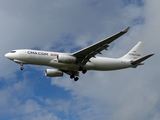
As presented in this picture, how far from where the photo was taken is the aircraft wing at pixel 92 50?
4192cm

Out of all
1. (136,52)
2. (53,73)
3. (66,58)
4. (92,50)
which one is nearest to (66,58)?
(66,58)

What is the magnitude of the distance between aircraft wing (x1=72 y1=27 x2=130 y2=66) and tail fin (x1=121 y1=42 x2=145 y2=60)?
32.0ft

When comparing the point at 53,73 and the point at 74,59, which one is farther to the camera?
the point at 53,73

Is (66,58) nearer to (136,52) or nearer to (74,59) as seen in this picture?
(74,59)

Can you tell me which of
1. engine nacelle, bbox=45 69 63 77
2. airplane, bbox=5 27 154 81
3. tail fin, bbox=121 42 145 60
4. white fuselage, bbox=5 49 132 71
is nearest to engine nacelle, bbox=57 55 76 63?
airplane, bbox=5 27 154 81

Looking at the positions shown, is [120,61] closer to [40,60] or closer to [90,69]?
[90,69]

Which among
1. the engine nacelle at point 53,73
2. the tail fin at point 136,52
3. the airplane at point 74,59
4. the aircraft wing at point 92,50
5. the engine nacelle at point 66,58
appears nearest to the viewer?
the aircraft wing at point 92,50

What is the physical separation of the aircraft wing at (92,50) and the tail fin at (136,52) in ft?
32.0

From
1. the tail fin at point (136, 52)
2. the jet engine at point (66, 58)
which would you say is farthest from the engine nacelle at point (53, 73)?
the tail fin at point (136, 52)

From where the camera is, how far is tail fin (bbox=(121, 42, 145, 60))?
5400cm

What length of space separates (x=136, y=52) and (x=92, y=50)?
43.3 feet

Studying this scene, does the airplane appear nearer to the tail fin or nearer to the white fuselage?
the white fuselage

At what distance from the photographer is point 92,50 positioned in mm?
45406

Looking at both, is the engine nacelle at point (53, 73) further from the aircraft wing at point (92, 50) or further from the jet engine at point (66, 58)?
the jet engine at point (66, 58)
